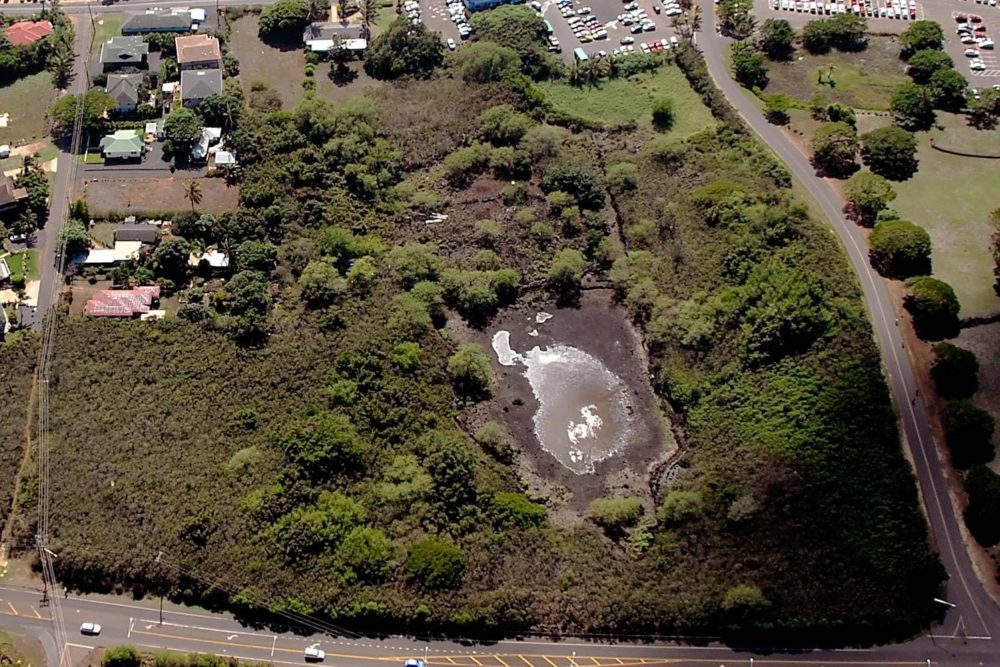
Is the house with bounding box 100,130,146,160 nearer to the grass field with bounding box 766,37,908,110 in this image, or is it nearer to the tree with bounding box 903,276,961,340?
the grass field with bounding box 766,37,908,110

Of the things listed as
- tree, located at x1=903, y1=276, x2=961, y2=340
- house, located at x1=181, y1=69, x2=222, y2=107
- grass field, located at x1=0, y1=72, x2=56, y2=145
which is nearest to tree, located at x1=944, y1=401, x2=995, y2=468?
tree, located at x1=903, y1=276, x2=961, y2=340

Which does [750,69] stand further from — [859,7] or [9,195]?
[9,195]

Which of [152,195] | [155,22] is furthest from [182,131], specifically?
[155,22]

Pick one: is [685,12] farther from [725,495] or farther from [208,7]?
[725,495]

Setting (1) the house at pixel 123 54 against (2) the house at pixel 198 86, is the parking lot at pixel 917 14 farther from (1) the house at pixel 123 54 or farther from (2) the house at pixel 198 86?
(1) the house at pixel 123 54

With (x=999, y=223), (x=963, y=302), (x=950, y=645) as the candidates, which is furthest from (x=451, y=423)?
(x=999, y=223)
